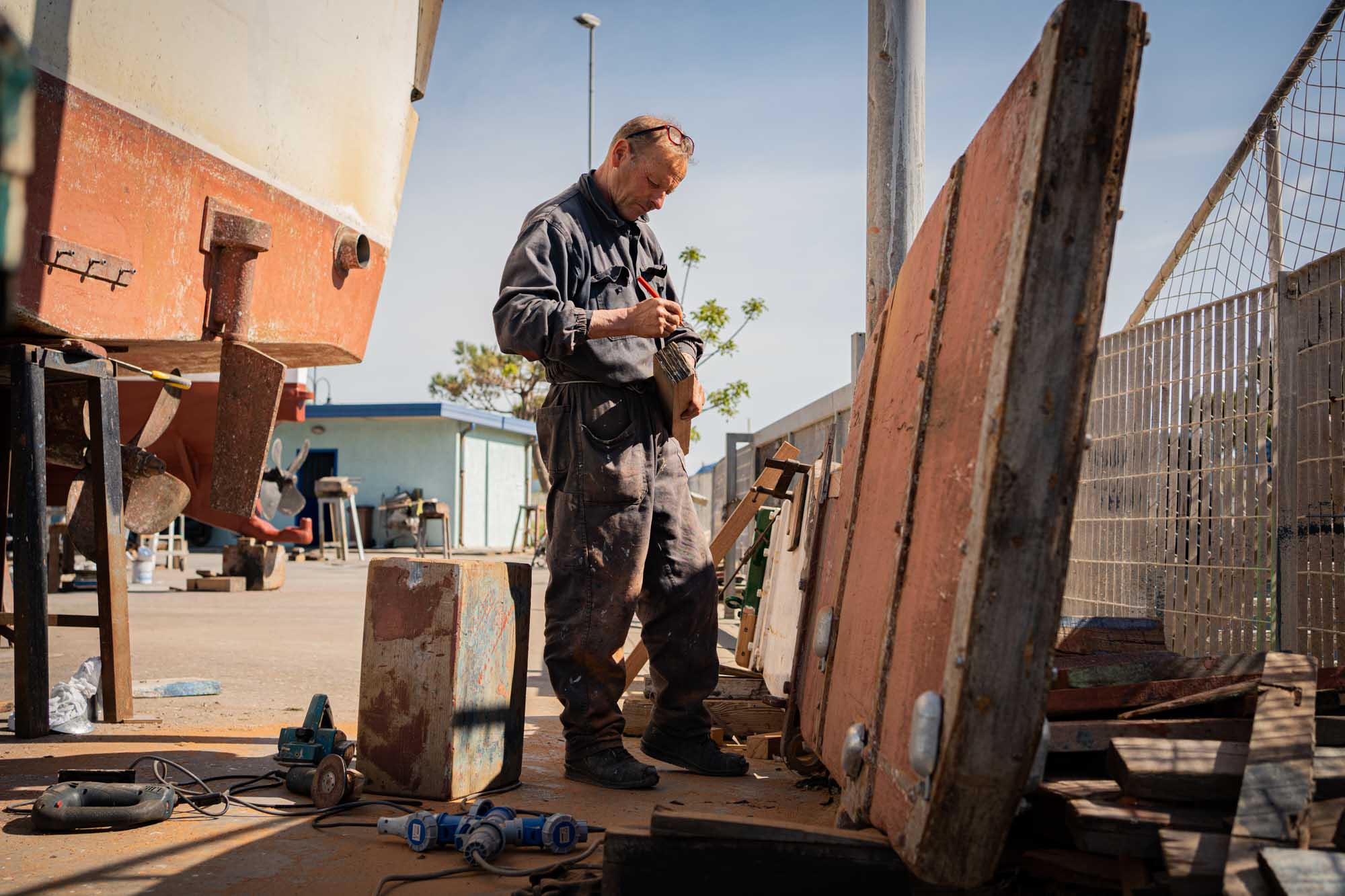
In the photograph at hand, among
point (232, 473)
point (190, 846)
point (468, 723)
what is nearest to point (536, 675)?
point (232, 473)

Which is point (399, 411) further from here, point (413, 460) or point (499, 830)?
point (499, 830)

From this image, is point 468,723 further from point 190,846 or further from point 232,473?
point 232,473

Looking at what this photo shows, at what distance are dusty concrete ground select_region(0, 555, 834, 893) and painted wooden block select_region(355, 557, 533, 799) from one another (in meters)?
0.20

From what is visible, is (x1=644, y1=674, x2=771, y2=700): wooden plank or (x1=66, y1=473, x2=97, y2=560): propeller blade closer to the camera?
(x1=644, y1=674, x2=771, y2=700): wooden plank

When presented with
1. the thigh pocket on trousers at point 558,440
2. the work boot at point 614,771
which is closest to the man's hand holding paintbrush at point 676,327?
the thigh pocket on trousers at point 558,440

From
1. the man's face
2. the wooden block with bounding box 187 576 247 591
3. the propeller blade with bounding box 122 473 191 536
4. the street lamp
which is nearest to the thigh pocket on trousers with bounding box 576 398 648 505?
the man's face

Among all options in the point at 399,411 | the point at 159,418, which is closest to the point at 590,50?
the point at 399,411

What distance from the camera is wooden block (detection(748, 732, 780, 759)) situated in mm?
3939

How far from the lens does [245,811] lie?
2998 mm

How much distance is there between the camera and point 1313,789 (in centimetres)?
178

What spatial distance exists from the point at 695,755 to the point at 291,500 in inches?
467

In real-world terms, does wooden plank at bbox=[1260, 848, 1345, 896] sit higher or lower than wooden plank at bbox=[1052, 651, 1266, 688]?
lower

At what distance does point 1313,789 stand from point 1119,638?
1.32 meters

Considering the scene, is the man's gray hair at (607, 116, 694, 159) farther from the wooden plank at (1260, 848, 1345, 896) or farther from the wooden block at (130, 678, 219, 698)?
the wooden block at (130, 678, 219, 698)
